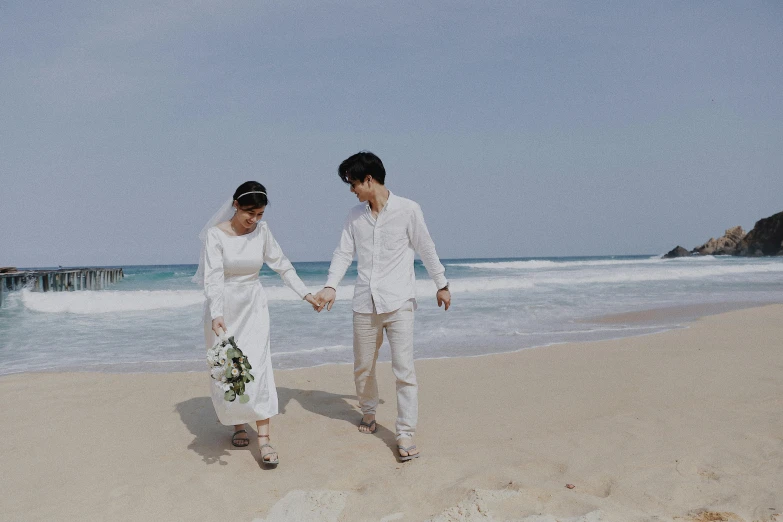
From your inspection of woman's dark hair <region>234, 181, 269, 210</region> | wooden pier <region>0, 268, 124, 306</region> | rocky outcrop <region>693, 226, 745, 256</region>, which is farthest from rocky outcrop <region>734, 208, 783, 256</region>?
woman's dark hair <region>234, 181, 269, 210</region>

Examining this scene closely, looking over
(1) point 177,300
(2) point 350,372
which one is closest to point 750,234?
(1) point 177,300

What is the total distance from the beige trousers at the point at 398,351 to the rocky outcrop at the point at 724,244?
68152mm

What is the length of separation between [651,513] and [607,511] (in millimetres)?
234

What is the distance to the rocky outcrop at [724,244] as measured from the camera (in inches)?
2476

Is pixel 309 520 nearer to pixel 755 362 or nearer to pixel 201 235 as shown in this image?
pixel 201 235

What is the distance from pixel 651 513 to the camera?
289cm

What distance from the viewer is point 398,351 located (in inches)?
163

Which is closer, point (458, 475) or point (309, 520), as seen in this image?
point (309, 520)

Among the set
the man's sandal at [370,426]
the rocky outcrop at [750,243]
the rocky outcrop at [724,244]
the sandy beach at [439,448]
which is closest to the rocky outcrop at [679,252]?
the rocky outcrop at [750,243]

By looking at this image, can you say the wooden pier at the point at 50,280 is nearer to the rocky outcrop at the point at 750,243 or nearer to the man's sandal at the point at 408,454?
the man's sandal at the point at 408,454

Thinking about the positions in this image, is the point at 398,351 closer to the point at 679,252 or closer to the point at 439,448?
the point at 439,448

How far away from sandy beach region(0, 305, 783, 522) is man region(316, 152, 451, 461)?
0.57 m

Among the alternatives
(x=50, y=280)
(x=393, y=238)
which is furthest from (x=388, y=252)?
(x=50, y=280)

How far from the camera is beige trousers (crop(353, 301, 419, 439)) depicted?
4.08m
